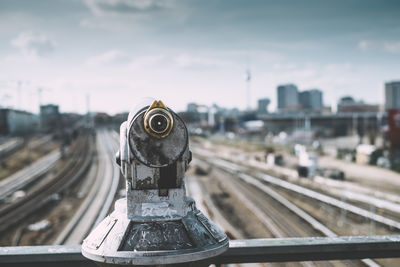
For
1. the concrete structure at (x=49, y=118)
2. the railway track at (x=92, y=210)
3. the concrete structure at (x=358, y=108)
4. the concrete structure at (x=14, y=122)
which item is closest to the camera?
the railway track at (x=92, y=210)

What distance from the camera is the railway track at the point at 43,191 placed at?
1472 centimetres

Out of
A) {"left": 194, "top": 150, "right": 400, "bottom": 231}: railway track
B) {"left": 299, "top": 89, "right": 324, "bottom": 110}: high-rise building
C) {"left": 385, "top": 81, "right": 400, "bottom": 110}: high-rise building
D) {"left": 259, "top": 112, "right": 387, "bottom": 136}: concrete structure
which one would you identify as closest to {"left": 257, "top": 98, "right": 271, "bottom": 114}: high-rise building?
{"left": 299, "top": 89, "right": 324, "bottom": 110}: high-rise building

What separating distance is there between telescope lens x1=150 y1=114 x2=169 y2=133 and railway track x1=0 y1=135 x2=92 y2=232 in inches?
526

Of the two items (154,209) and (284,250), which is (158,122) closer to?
(154,209)

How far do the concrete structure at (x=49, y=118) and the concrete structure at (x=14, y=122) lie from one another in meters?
3.72

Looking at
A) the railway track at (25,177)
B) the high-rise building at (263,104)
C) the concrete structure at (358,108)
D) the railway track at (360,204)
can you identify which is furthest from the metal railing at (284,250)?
the high-rise building at (263,104)

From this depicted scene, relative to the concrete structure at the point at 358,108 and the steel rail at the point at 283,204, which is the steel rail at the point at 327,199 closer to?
the steel rail at the point at 283,204

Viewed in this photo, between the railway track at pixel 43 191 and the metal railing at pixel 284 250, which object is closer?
the metal railing at pixel 284 250

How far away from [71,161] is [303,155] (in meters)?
21.7

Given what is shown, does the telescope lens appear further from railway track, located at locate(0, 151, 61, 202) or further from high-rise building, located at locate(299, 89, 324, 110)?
high-rise building, located at locate(299, 89, 324, 110)

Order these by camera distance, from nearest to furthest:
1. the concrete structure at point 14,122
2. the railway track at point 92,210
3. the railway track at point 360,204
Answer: the railway track at point 360,204
the railway track at point 92,210
the concrete structure at point 14,122

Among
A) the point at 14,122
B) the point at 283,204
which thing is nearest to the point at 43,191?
the point at 283,204

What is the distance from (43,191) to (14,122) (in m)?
37.9

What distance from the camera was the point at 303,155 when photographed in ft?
75.2
